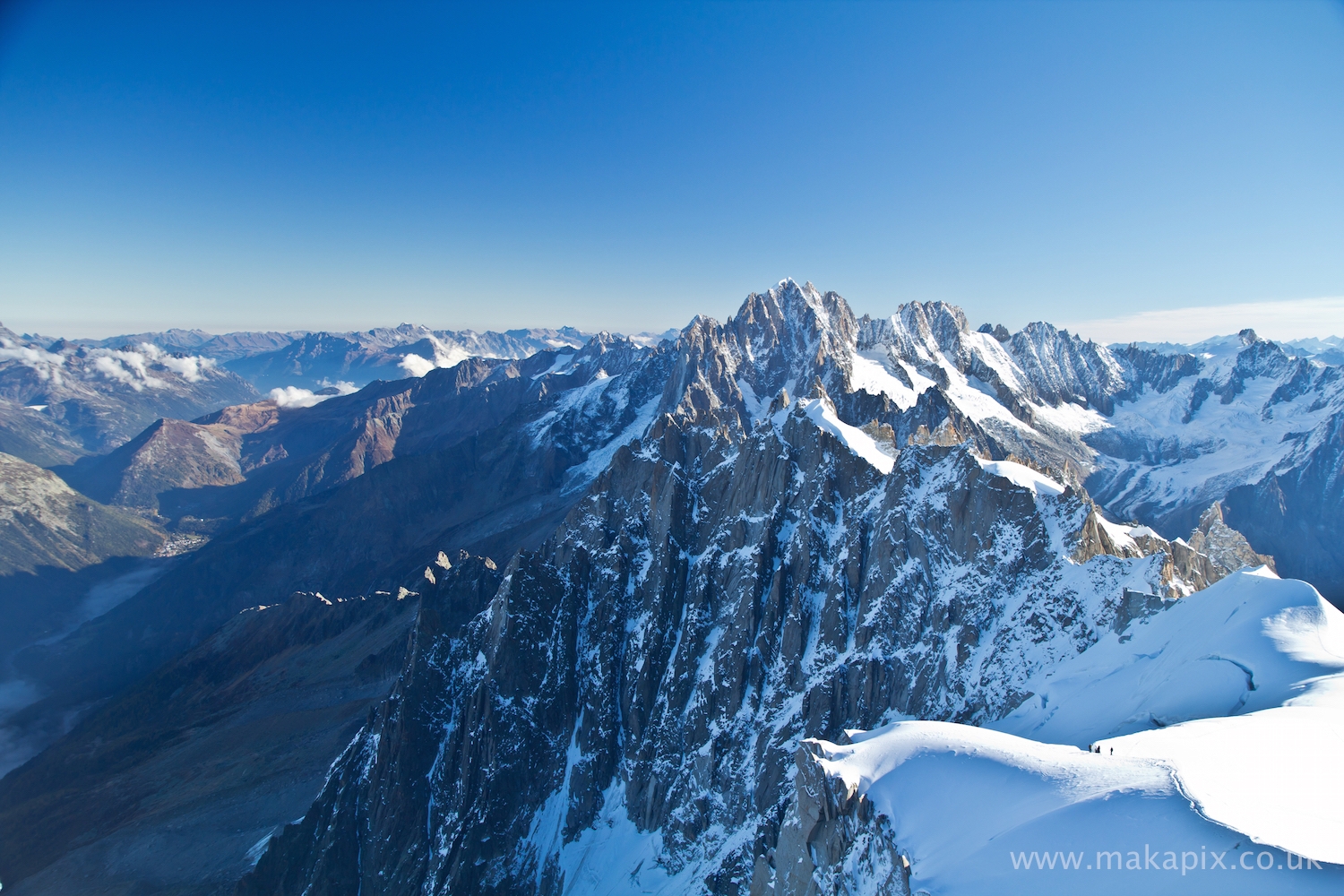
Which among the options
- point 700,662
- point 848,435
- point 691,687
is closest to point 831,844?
point 691,687

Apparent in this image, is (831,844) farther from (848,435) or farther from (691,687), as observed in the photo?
(848,435)

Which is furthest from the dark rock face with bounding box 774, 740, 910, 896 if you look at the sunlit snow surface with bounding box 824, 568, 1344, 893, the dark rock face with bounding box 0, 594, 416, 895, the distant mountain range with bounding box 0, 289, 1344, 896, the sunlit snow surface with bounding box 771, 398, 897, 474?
the dark rock face with bounding box 0, 594, 416, 895

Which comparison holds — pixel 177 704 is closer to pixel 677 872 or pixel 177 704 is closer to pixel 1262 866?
pixel 677 872

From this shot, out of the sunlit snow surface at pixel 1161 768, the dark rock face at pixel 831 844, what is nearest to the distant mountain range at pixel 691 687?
the dark rock face at pixel 831 844

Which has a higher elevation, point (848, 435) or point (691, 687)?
point (848, 435)

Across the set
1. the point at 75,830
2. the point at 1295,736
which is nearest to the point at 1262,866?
the point at 1295,736

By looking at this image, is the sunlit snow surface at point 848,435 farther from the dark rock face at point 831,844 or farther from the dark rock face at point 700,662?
the dark rock face at point 831,844

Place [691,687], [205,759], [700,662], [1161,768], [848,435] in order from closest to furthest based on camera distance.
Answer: [1161,768] → [691,687] → [700,662] → [848,435] → [205,759]

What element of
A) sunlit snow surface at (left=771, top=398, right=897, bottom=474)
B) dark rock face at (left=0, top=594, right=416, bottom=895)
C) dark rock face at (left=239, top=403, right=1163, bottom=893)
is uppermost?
sunlit snow surface at (left=771, top=398, right=897, bottom=474)

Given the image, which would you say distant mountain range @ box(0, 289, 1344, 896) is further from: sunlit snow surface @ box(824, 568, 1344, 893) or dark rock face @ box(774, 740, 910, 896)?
sunlit snow surface @ box(824, 568, 1344, 893)
